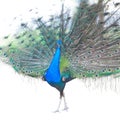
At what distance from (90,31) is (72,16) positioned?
22cm

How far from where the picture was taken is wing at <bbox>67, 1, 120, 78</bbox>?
7.32 metres

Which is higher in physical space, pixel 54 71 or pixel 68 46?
pixel 68 46

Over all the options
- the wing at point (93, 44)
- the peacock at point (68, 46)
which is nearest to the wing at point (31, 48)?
the peacock at point (68, 46)

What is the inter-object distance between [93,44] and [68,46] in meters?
0.24

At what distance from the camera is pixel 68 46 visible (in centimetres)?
746

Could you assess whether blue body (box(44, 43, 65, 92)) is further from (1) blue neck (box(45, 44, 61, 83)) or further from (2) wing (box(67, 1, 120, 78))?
(2) wing (box(67, 1, 120, 78))

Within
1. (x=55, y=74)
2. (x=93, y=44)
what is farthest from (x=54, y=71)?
(x=93, y=44)

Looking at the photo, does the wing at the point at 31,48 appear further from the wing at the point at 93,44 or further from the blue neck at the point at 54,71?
the wing at the point at 93,44

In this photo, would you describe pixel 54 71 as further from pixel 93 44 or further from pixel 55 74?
pixel 93 44

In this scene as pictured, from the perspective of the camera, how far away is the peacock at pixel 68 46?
7332mm

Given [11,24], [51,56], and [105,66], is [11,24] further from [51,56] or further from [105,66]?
[105,66]

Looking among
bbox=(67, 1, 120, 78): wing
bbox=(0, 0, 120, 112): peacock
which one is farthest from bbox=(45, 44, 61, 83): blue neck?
bbox=(67, 1, 120, 78): wing

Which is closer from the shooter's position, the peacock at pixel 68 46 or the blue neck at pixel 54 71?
the peacock at pixel 68 46

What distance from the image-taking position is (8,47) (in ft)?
25.0
